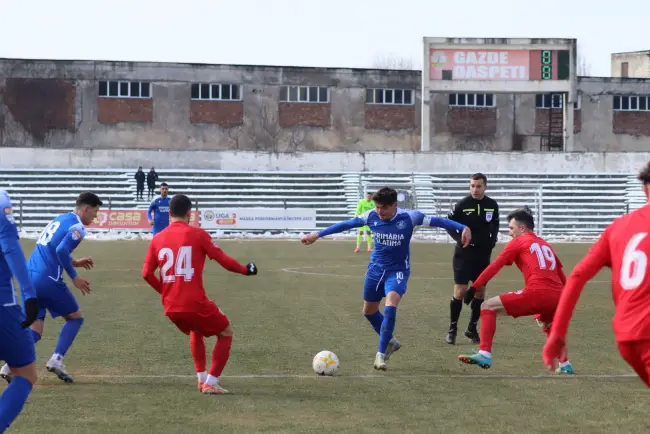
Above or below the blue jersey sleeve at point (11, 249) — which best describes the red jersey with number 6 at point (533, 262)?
below

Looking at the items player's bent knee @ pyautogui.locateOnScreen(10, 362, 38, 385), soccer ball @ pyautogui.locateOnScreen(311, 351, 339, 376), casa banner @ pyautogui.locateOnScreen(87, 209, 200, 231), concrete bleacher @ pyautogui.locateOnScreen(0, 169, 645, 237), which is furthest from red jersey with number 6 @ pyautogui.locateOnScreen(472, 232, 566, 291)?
concrete bleacher @ pyautogui.locateOnScreen(0, 169, 645, 237)

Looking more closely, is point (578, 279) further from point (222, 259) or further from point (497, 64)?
point (497, 64)

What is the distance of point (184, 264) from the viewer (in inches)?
336

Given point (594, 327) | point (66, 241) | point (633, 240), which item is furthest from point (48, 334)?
point (633, 240)

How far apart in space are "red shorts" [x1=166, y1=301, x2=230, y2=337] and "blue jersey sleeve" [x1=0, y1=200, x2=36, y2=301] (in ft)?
8.19

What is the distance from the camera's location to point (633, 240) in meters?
4.63

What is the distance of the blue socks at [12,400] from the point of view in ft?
19.8

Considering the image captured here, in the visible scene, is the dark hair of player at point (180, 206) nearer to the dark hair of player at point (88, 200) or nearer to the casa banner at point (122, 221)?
the dark hair of player at point (88, 200)

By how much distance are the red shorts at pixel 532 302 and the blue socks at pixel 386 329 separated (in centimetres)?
113

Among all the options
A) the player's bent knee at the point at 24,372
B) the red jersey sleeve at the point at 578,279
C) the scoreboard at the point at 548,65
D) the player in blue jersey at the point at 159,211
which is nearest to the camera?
the red jersey sleeve at the point at 578,279

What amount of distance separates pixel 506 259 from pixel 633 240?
5149 millimetres

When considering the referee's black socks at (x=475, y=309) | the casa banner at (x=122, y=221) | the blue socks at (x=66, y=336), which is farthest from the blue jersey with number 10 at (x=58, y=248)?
the casa banner at (x=122, y=221)

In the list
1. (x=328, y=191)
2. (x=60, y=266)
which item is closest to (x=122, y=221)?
(x=328, y=191)

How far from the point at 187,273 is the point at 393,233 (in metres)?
2.78
